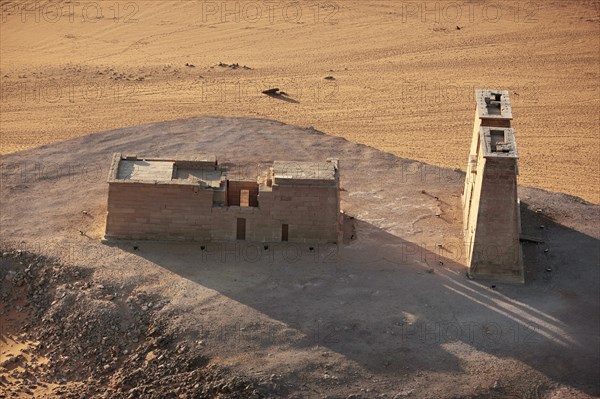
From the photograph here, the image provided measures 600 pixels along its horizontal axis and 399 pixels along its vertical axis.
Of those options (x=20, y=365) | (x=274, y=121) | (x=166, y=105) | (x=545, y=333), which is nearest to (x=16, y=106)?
(x=166, y=105)

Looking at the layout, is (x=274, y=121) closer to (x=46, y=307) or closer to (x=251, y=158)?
(x=251, y=158)

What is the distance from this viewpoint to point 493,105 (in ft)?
116

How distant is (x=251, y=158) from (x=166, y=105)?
7690mm

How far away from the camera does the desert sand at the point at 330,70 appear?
43.3m

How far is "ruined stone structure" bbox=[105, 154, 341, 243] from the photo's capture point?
32750 millimetres

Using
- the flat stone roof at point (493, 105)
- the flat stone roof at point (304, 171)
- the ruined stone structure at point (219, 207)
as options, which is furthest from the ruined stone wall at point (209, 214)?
the flat stone roof at point (493, 105)

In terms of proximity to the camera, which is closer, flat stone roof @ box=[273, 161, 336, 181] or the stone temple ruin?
the stone temple ruin

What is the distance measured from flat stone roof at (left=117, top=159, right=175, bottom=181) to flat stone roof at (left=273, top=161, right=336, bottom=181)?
3.20 m

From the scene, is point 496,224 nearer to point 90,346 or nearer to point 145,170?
point 145,170

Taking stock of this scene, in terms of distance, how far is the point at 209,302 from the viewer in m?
30.7

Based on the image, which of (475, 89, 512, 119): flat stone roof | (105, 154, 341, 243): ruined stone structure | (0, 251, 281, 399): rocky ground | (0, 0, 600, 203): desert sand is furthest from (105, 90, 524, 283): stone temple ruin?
(0, 0, 600, 203): desert sand

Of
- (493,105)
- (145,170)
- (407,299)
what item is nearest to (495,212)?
(407,299)

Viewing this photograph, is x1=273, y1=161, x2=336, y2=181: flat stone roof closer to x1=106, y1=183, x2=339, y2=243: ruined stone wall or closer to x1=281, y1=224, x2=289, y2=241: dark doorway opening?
x1=106, y1=183, x2=339, y2=243: ruined stone wall

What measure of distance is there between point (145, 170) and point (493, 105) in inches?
429
